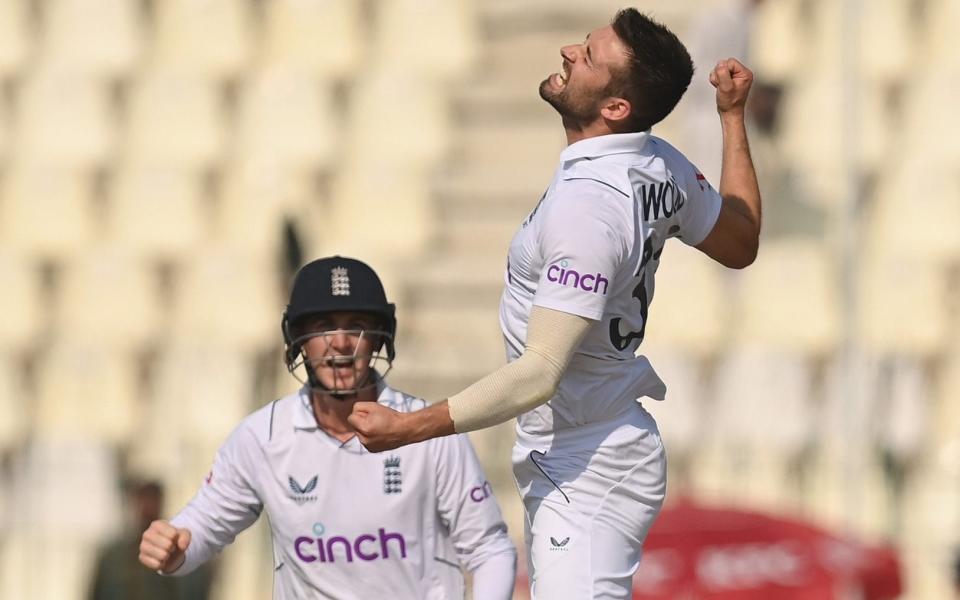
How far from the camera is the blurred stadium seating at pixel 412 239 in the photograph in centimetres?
1122

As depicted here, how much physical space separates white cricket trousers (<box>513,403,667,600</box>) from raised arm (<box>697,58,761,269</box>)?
50 cm

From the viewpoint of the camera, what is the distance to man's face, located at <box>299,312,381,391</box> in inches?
201

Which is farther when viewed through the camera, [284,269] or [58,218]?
[58,218]

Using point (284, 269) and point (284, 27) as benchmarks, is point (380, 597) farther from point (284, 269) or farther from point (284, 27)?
point (284, 27)

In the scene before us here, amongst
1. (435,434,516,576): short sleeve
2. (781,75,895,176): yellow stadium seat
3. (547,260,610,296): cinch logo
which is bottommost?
(435,434,516,576): short sleeve

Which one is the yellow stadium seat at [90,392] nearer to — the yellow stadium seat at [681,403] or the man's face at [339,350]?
the yellow stadium seat at [681,403]

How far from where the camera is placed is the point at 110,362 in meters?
13.1

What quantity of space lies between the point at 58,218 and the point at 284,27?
2.14m

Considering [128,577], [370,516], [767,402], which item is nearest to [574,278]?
[370,516]

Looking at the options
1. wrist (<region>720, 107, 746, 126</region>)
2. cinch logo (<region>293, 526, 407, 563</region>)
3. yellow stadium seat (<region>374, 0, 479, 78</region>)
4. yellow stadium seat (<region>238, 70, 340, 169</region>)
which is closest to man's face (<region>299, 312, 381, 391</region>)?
cinch logo (<region>293, 526, 407, 563</region>)

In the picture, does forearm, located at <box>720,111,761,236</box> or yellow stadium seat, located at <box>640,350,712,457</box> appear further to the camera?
yellow stadium seat, located at <box>640,350,712,457</box>

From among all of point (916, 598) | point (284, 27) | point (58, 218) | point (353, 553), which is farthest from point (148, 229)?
point (353, 553)

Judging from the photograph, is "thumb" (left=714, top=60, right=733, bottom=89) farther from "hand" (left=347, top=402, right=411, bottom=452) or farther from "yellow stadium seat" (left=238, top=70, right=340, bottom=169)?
"yellow stadium seat" (left=238, top=70, right=340, bottom=169)

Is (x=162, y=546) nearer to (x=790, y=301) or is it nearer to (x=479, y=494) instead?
(x=479, y=494)
